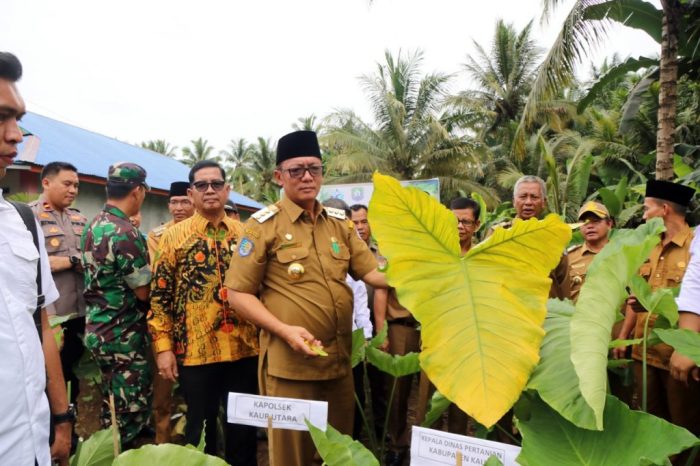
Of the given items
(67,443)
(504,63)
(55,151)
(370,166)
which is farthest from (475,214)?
(504,63)

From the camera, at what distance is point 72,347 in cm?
324

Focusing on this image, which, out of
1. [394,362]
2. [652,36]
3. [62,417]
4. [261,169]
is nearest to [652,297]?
[394,362]

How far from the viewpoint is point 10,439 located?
1.19m

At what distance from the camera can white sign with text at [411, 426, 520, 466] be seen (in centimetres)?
120

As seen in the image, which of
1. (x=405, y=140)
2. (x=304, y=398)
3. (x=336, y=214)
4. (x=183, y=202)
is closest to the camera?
(x=304, y=398)

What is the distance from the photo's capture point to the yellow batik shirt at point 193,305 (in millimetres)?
2389

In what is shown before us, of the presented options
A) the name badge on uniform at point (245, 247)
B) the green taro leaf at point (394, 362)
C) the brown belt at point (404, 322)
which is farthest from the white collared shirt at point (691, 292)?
the brown belt at point (404, 322)

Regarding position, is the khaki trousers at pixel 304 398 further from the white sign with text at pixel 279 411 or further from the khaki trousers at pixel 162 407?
the khaki trousers at pixel 162 407

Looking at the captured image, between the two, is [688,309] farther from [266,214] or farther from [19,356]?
[19,356]

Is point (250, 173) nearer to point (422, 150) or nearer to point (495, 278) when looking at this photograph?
point (422, 150)

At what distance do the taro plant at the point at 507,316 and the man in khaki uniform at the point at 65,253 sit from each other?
2.74 m

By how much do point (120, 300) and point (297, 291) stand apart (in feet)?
3.36

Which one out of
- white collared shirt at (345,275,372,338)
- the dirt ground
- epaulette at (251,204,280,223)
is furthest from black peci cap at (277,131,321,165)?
the dirt ground

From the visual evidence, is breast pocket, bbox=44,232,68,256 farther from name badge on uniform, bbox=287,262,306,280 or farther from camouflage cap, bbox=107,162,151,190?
name badge on uniform, bbox=287,262,306,280
